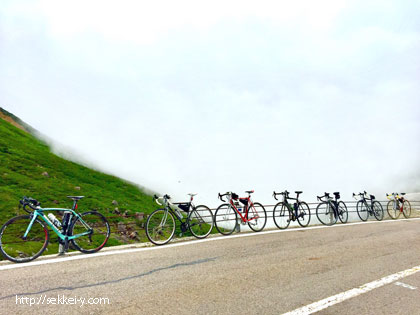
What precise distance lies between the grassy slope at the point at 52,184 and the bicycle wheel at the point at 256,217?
4201cm

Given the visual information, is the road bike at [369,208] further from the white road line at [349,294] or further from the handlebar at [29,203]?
the handlebar at [29,203]

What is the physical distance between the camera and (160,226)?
8273 millimetres

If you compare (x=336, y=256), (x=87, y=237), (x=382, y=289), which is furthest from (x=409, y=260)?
(x=87, y=237)

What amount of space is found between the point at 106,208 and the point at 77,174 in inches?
1003

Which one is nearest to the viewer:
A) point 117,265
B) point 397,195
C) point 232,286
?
point 232,286

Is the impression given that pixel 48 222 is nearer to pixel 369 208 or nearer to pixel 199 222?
pixel 199 222

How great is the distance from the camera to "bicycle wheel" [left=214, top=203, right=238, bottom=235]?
993cm

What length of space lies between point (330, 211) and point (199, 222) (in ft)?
24.3

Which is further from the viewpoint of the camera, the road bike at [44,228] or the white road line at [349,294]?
the road bike at [44,228]

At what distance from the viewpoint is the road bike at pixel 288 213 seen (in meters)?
11.7

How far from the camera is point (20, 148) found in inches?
3378

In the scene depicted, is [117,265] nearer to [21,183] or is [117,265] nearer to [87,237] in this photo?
[87,237]

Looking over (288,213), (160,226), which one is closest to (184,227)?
(160,226)

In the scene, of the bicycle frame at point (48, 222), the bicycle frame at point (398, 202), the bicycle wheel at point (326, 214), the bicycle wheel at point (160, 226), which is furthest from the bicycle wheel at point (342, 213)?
the bicycle frame at point (48, 222)
